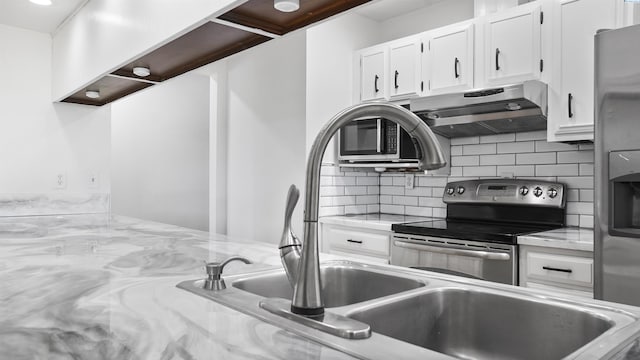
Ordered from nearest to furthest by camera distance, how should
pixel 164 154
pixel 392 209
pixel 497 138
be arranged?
pixel 497 138
pixel 392 209
pixel 164 154

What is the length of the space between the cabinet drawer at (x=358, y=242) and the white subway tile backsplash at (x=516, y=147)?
98 centimetres

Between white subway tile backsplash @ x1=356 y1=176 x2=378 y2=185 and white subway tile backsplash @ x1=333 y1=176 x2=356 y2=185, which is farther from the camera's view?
white subway tile backsplash @ x1=356 y1=176 x2=378 y2=185

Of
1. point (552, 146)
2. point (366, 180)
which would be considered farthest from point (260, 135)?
point (552, 146)

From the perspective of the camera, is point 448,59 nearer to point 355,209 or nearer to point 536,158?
point 536,158

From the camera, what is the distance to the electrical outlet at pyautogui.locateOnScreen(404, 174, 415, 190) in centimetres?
364

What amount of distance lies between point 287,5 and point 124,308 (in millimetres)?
920

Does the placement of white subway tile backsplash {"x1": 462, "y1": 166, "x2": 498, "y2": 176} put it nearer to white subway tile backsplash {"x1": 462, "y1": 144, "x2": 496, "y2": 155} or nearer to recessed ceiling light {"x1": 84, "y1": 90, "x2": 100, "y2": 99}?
white subway tile backsplash {"x1": 462, "y1": 144, "x2": 496, "y2": 155}

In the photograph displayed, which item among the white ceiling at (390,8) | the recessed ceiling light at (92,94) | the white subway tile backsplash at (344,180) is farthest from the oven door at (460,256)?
the recessed ceiling light at (92,94)

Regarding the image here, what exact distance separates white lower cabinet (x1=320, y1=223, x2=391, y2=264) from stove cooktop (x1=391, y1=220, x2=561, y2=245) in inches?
7.0

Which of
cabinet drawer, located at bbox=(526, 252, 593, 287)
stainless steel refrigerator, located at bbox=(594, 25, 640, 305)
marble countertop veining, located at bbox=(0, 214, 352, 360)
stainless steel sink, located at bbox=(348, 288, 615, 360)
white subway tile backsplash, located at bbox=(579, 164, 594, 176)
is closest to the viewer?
marble countertop veining, located at bbox=(0, 214, 352, 360)

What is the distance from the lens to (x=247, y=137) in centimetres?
421

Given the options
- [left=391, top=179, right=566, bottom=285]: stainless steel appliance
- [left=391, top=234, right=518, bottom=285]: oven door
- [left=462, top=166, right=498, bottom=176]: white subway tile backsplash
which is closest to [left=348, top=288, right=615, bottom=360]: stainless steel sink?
[left=391, top=234, right=518, bottom=285]: oven door

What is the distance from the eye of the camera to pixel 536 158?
2.95m

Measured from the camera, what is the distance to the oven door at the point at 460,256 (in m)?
2.35
